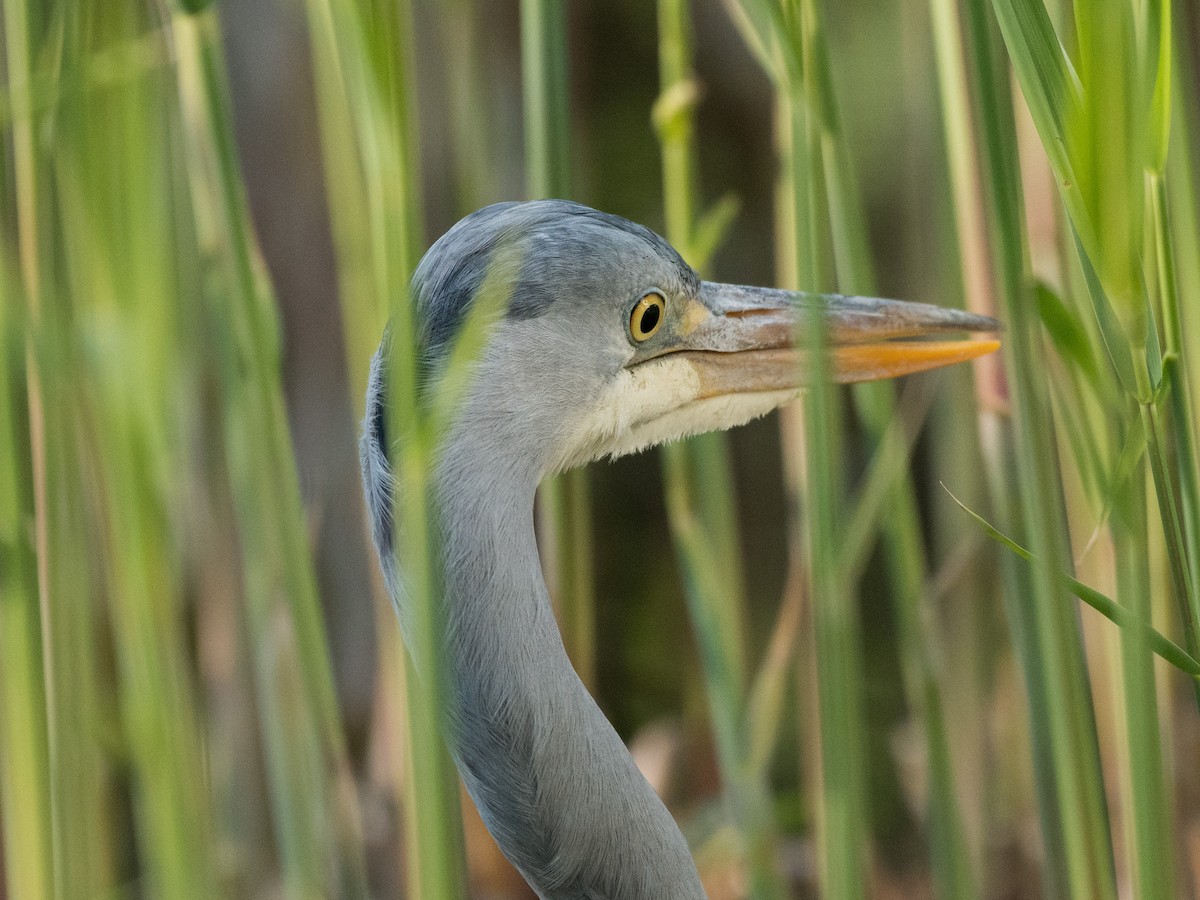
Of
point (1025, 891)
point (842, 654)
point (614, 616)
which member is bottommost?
point (1025, 891)

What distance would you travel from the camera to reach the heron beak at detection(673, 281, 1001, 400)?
31.4 inches

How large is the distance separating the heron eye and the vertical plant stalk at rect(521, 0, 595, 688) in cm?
11

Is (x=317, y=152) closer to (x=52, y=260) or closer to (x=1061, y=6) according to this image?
(x=52, y=260)

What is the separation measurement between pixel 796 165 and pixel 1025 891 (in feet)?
4.38

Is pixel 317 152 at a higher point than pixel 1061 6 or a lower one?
higher

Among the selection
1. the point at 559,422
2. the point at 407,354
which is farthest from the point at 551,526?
the point at 407,354

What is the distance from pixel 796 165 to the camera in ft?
1.73

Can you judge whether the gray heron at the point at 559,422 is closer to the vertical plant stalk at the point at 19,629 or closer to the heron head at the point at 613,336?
the heron head at the point at 613,336

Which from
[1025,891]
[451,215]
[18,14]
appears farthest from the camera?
[451,215]

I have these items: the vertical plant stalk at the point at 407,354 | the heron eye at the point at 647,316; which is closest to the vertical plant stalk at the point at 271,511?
the vertical plant stalk at the point at 407,354

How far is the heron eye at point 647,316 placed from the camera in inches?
31.9

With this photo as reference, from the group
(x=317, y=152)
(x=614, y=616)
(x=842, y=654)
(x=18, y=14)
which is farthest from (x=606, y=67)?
(x=842, y=654)

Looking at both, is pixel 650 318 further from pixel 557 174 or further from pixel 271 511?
pixel 271 511

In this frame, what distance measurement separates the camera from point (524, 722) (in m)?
0.69
